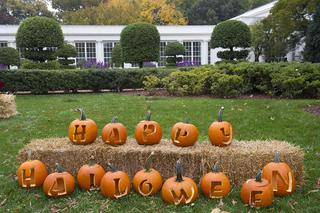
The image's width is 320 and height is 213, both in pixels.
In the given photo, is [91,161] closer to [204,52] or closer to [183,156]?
[183,156]

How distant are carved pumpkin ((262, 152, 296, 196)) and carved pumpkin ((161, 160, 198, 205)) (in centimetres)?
83

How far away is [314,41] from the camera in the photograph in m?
21.2

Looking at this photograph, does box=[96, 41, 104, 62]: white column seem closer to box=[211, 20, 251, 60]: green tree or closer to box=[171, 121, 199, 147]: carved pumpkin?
box=[211, 20, 251, 60]: green tree

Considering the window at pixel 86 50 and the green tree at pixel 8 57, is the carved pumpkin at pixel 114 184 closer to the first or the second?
the green tree at pixel 8 57

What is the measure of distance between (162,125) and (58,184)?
352 cm

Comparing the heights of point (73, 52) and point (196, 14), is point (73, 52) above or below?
below

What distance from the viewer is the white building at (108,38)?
111 ft

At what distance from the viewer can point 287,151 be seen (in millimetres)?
4539

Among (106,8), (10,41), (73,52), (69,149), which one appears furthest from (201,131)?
(106,8)

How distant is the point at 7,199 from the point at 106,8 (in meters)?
42.2

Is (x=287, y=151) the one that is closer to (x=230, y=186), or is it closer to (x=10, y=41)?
(x=230, y=186)

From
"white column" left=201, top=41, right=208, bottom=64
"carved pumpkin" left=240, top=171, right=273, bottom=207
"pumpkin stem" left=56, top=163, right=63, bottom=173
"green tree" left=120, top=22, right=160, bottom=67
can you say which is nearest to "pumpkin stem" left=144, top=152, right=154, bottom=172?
"pumpkin stem" left=56, top=163, right=63, bottom=173

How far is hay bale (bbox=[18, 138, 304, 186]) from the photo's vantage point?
450 centimetres

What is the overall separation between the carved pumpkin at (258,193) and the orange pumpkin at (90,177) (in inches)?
63.5
